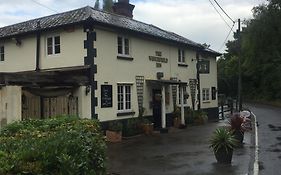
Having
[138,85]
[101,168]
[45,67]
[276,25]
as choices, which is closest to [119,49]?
[138,85]

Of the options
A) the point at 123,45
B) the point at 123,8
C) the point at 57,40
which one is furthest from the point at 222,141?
the point at 123,8

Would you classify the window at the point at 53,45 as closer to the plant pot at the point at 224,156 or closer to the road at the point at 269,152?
the road at the point at 269,152

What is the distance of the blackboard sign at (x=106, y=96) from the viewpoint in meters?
18.3

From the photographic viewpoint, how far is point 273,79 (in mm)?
55781

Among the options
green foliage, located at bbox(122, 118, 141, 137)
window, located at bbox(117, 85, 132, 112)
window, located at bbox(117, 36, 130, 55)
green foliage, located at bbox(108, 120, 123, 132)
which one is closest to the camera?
green foliage, located at bbox(108, 120, 123, 132)

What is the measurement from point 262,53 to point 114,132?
3965 centimetres

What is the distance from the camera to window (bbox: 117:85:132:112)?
1964cm

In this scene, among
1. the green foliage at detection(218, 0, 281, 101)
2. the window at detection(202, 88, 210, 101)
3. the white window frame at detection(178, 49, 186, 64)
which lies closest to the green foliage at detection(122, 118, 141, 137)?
the white window frame at detection(178, 49, 186, 64)

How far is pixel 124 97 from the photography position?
1986 cm

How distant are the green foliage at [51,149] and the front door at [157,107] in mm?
14713

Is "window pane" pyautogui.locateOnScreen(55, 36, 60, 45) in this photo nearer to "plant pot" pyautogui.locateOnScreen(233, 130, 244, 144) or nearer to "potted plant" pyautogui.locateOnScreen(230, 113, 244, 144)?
"potted plant" pyautogui.locateOnScreen(230, 113, 244, 144)

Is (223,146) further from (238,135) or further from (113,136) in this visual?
(113,136)

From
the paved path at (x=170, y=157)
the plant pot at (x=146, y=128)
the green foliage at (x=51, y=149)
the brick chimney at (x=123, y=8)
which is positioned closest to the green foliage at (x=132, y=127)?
the plant pot at (x=146, y=128)

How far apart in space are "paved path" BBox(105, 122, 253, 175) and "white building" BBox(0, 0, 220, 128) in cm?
237
